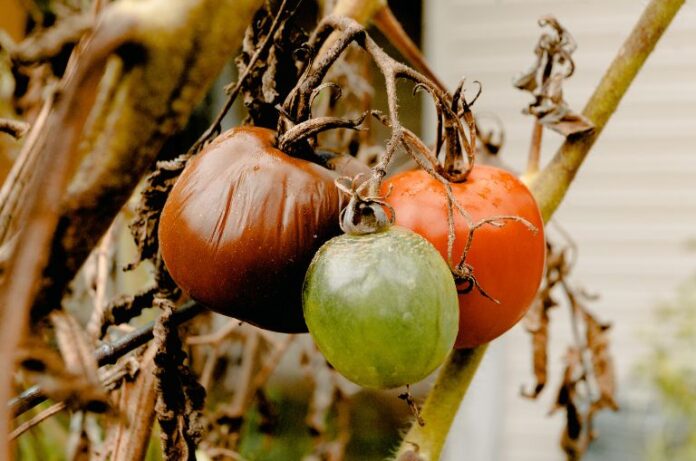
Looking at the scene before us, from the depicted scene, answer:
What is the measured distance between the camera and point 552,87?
0.75m

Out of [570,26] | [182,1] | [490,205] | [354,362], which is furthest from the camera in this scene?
[570,26]

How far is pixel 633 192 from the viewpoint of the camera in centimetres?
311

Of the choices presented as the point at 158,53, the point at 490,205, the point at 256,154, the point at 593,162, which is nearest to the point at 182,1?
the point at 158,53

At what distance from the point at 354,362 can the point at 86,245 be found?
18 cm

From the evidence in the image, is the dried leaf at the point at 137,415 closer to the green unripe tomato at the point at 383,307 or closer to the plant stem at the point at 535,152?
the green unripe tomato at the point at 383,307

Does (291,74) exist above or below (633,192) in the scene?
above

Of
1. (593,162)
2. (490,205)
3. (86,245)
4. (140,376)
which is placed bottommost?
(593,162)

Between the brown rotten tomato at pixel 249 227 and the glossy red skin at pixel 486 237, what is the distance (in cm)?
7

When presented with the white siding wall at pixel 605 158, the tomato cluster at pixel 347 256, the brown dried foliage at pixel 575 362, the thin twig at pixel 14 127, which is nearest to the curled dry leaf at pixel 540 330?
the brown dried foliage at pixel 575 362

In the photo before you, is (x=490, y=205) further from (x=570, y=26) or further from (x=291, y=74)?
(x=570, y=26)

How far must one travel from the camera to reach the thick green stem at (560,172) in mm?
666

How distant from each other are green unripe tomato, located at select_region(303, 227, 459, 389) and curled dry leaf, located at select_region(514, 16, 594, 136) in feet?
1.07

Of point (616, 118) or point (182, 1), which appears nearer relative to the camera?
point (182, 1)

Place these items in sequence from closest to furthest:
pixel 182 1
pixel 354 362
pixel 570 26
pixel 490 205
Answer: pixel 182 1 → pixel 354 362 → pixel 490 205 → pixel 570 26
